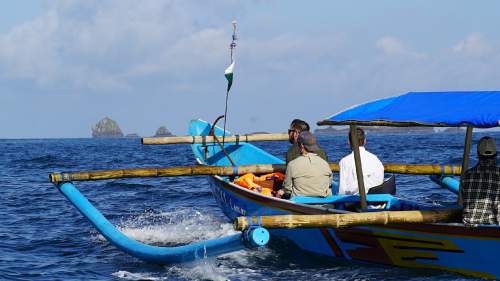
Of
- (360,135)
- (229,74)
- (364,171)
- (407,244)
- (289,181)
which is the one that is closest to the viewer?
(407,244)

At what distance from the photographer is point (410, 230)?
923 centimetres

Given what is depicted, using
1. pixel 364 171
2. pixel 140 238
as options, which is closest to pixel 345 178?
pixel 364 171

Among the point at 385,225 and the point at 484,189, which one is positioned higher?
the point at 484,189

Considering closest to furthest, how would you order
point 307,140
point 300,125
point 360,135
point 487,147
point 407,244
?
point 487,147 < point 407,244 < point 360,135 < point 307,140 < point 300,125

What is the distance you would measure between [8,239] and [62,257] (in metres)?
2.13

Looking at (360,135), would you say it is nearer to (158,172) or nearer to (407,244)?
(407,244)

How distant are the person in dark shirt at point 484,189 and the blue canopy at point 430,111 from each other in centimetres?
32

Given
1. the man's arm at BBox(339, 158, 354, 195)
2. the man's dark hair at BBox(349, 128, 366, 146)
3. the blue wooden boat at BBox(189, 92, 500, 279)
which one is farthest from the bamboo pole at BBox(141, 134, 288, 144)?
the man's dark hair at BBox(349, 128, 366, 146)

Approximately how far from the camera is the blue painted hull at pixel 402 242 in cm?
866

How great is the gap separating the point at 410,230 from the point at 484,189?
3.75ft

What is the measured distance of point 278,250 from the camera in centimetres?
1148

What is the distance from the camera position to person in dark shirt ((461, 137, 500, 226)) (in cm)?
845

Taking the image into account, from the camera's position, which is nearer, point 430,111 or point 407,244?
point 430,111

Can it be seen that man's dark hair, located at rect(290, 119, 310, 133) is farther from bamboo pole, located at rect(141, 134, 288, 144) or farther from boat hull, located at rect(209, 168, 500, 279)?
bamboo pole, located at rect(141, 134, 288, 144)
